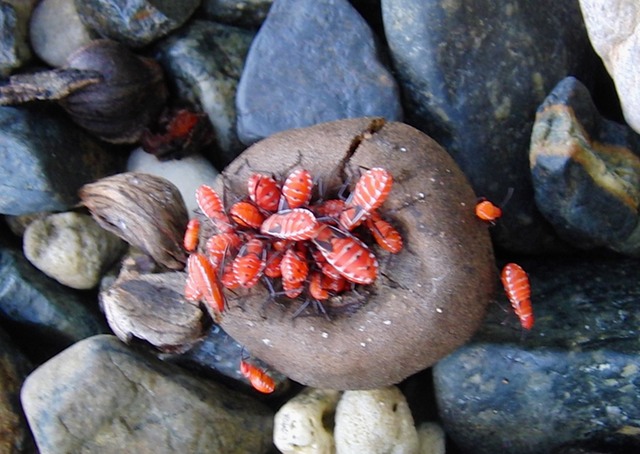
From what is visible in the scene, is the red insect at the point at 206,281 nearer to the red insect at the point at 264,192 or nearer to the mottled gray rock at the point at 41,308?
the red insect at the point at 264,192

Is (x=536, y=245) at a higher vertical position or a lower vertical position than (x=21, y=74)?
lower

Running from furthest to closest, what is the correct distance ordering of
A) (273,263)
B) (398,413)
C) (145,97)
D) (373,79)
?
1. (145,97)
2. (373,79)
3. (398,413)
4. (273,263)

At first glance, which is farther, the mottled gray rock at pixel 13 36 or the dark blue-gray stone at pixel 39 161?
the mottled gray rock at pixel 13 36

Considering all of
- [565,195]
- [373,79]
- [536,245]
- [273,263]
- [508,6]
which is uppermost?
[508,6]

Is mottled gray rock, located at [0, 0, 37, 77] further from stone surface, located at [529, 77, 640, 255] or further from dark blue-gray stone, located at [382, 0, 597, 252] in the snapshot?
stone surface, located at [529, 77, 640, 255]

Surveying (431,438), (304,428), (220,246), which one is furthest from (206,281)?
(431,438)

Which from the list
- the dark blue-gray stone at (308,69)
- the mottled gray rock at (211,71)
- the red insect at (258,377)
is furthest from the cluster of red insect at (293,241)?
the mottled gray rock at (211,71)

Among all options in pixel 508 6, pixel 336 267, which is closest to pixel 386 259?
pixel 336 267

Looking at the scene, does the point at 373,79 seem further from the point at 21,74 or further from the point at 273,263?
the point at 21,74
